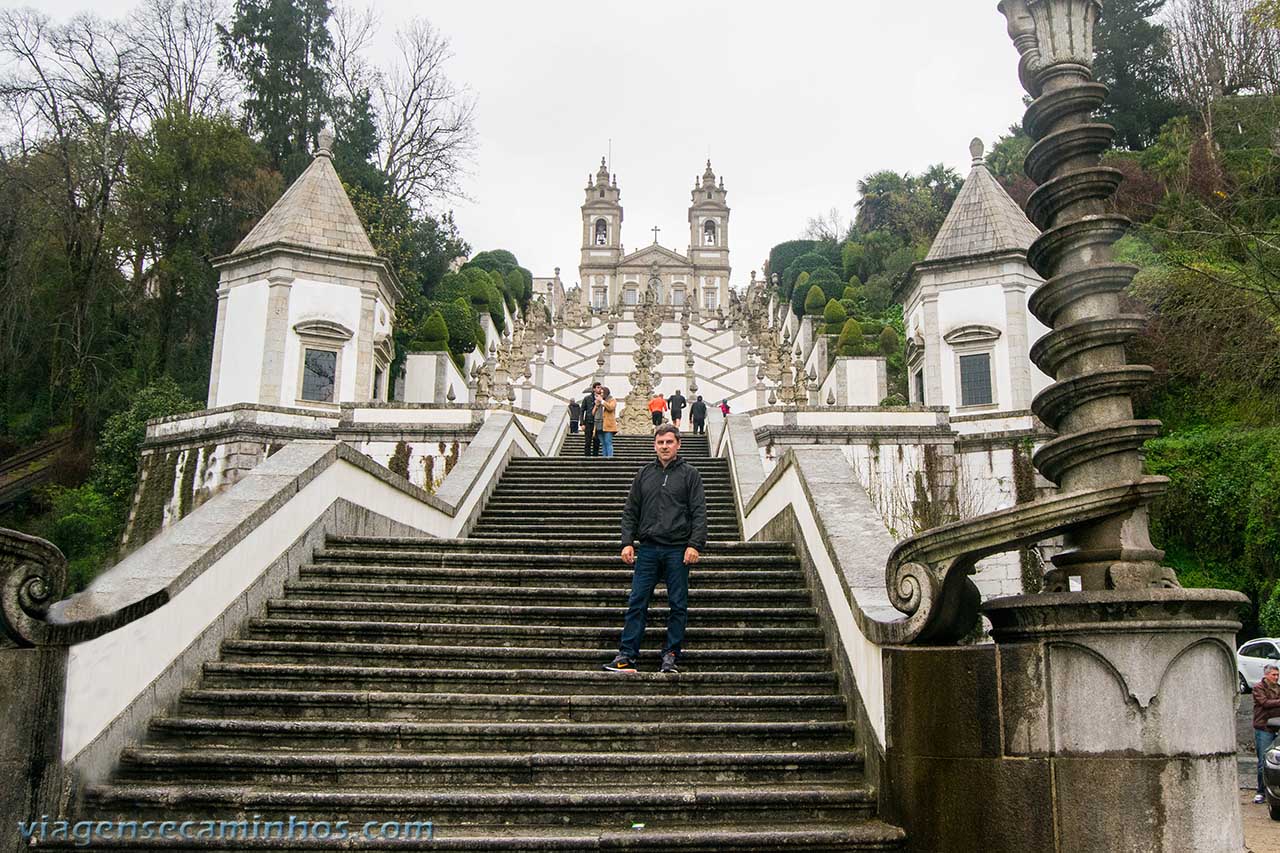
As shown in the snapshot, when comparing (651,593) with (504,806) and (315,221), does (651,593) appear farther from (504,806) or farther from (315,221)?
(315,221)

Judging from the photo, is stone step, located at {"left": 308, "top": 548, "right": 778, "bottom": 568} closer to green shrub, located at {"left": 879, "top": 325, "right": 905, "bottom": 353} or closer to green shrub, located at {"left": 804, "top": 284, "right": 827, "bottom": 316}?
green shrub, located at {"left": 879, "top": 325, "right": 905, "bottom": 353}

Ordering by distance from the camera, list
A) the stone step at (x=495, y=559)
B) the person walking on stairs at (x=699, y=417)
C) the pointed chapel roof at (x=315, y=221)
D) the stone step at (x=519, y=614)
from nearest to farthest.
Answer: the stone step at (x=519, y=614) → the stone step at (x=495, y=559) → the person walking on stairs at (x=699, y=417) → the pointed chapel roof at (x=315, y=221)

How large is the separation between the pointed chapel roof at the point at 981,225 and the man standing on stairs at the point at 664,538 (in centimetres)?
1983

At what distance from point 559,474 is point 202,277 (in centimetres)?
1951

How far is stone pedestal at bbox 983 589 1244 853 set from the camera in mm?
3801

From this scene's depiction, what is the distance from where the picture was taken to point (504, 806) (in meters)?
4.63

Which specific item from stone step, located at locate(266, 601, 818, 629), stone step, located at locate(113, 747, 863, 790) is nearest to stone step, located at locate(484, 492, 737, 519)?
stone step, located at locate(266, 601, 818, 629)

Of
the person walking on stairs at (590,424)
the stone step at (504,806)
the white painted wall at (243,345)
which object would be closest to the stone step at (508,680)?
the stone step at (504,806)

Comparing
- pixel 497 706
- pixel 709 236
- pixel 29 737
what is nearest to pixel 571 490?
pixel 497 706

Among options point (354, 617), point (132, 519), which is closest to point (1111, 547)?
point (354, 617)

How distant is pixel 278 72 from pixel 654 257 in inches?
2079

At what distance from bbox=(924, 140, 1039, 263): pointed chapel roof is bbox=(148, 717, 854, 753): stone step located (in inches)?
826

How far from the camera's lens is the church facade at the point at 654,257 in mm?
84312

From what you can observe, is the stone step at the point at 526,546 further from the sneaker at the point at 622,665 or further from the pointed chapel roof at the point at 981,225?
the pointed chapel roof at the point at 981,225
